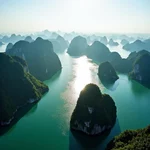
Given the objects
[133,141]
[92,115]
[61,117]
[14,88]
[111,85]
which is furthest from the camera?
[111,85]

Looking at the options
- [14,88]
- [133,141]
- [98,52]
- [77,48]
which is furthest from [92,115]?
[77,48]

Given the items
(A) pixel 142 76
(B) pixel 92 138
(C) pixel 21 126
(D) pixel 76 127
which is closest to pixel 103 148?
(B) pixel 92 138

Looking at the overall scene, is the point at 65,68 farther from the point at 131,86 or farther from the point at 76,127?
the point at 76,127

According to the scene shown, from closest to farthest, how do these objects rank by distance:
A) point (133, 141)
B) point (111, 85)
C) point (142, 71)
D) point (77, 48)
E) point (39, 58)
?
1. point (133, 141)
2. point (111, 85)
3. point (142, 71)
4. point (39, 58)
5. point (77, 48)

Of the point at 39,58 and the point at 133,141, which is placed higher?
the point at 133,141

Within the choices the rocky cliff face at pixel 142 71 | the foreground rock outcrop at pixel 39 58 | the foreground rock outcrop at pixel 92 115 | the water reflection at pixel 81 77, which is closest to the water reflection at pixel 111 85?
the water reflection at pixel 81 77

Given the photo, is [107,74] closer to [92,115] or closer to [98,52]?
[92,115]

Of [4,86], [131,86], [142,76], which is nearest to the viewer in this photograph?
[4,86]

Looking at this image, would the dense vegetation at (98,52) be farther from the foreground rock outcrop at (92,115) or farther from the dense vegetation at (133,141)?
the dense vegetation at (133,141)
